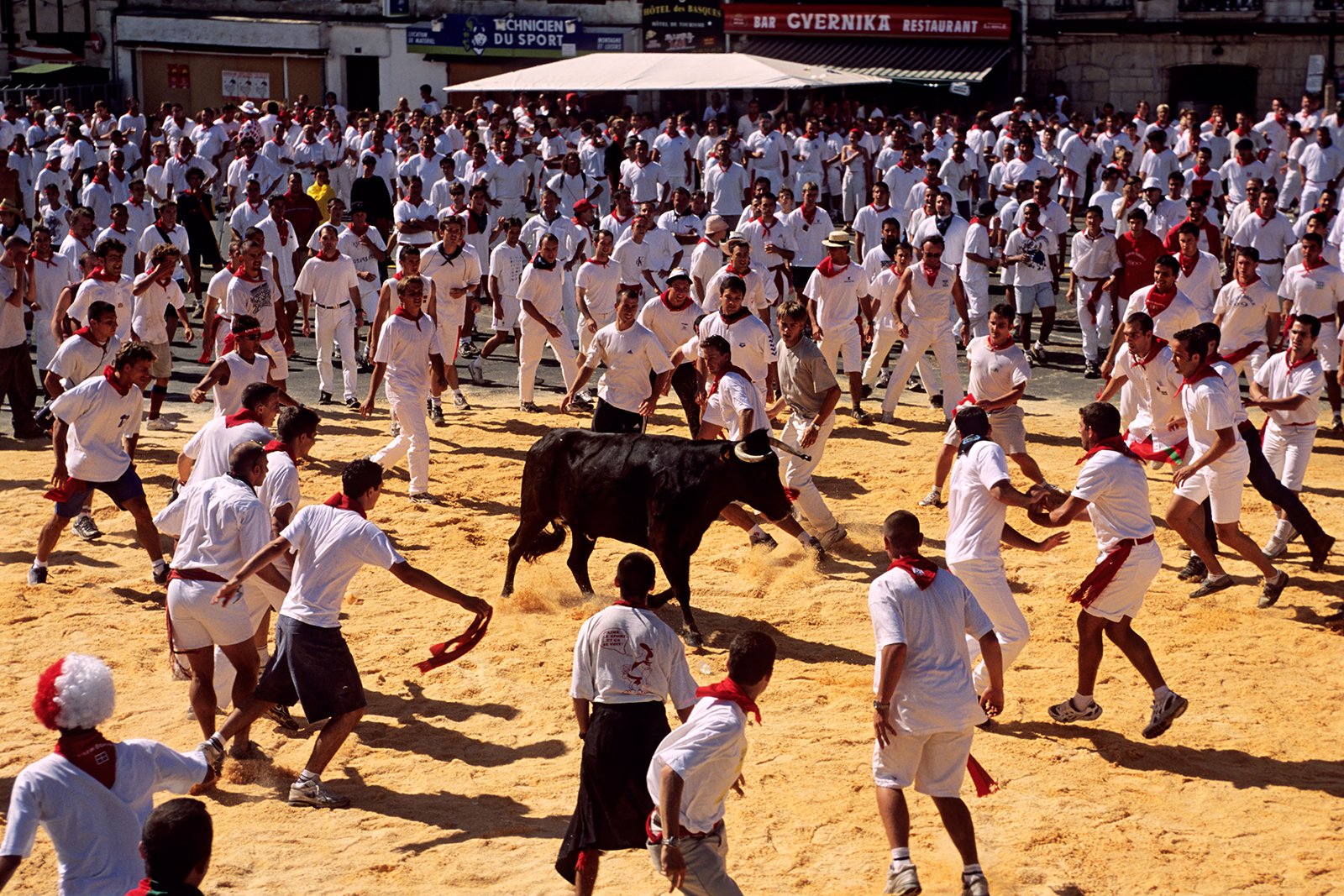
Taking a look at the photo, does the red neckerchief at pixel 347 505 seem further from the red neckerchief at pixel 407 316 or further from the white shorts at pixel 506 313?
the white shorts at pixel 506 313

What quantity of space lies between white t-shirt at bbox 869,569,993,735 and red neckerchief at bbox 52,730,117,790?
3.32 metres

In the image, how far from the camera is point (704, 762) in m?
6.06

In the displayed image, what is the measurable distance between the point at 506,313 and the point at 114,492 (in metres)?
8.16

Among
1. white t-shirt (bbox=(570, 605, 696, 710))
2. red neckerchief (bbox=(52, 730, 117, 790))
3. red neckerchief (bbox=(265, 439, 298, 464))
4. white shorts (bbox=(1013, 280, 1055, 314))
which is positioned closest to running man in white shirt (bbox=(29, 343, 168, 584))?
red neckerchief (bbox=(265, 439, 298, 464))

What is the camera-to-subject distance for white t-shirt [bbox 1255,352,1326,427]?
39.7 ft

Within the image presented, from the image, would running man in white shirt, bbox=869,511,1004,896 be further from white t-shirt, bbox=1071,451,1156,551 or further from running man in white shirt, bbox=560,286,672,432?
running man in white shirt, bbox=560,286,672,432

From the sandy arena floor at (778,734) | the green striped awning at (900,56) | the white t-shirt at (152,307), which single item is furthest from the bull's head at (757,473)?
the green striped awning at (900,56)

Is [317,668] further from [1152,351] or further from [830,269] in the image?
[830,269]

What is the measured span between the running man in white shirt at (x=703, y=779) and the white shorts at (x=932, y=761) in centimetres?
119

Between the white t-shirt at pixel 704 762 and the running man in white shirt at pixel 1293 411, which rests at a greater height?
the running man in white shirt at pixel 1293 411

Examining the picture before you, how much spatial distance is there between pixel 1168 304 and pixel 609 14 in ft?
93.9

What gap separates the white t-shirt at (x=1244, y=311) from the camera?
49.5ft

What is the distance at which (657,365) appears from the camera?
43.4 ft

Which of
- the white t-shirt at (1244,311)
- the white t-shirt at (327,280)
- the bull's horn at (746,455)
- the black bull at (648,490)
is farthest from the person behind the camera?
the white t-shirt at (327,280)
